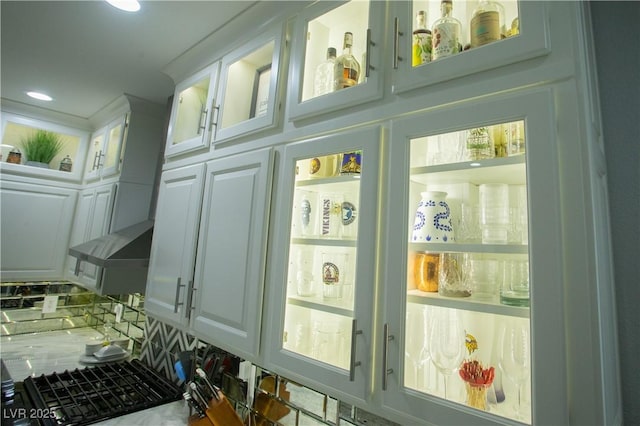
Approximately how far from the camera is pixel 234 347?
1.23 m

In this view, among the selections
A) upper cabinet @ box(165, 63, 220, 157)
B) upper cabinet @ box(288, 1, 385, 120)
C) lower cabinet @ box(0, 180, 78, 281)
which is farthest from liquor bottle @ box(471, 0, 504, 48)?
lower cabinet @ box(0, 180, 78, 281)

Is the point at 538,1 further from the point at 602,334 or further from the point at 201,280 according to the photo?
the point at 201,280

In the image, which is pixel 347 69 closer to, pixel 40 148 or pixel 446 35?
pixel 446 35

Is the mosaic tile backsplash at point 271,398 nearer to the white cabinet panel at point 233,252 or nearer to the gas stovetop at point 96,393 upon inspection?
the gas stovetop at point 96,393

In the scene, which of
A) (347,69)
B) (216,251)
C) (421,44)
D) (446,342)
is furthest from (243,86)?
(446,342)

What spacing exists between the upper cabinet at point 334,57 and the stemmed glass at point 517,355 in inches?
28.2

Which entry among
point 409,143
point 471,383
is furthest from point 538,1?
point 471,383

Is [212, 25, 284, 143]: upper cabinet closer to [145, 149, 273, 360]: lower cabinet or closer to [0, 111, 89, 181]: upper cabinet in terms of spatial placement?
[145, 149, 273, 360]: lower cabinet

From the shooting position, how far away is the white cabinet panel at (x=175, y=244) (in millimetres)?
1520

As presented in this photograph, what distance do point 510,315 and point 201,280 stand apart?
1189 millimetres

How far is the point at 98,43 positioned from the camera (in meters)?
1.77

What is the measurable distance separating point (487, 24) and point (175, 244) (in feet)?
5.09

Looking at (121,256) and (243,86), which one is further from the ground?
(243,86)

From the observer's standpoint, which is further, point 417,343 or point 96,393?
point 96,393
